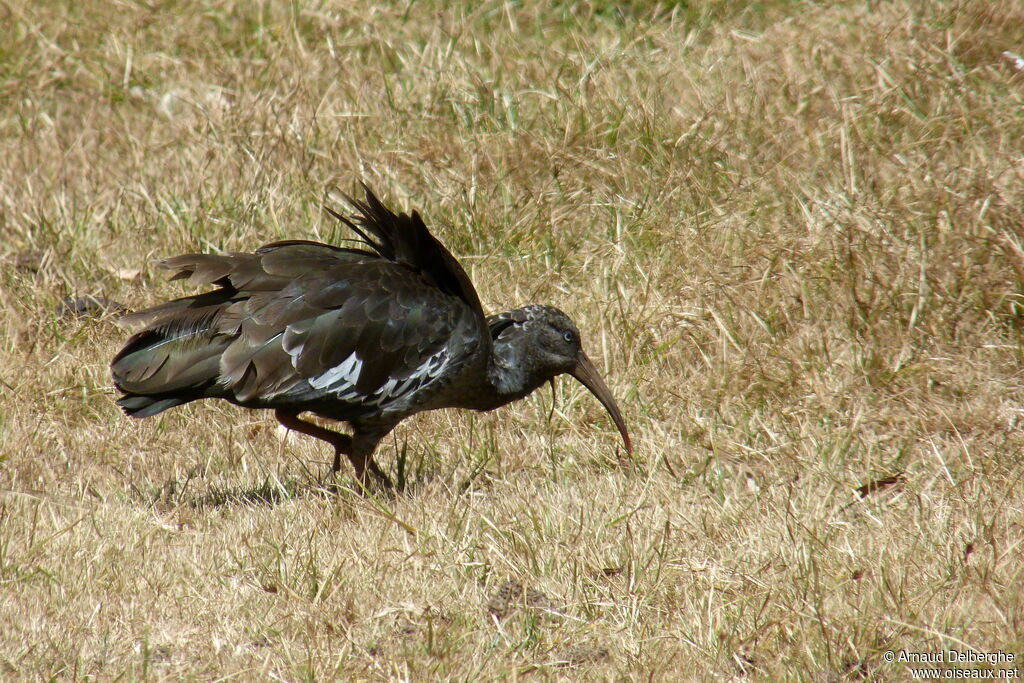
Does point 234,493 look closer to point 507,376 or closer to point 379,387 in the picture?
point 379,387

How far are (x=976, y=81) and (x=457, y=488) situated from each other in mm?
4588

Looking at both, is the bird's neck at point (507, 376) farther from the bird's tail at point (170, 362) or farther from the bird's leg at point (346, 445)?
the bird's tail at point (170, 362)

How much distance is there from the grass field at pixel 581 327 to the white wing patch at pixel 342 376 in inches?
17.5

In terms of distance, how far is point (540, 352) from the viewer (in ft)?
19.4

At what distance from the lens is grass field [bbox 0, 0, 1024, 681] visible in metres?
4.22

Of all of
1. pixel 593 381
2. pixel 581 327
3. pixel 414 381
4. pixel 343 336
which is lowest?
pixel 581 327

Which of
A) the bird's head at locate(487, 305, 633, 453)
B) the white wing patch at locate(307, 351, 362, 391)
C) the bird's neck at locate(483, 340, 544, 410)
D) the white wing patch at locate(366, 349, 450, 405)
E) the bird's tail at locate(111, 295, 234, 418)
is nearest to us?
the bird's tail at locate(111, 295, 234, 418)

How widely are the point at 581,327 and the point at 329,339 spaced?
1.89 m

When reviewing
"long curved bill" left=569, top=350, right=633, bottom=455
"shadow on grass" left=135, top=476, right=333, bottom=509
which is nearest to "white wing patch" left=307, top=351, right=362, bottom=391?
"shadow on grass" left=135, top=476, right=333, bottom=509

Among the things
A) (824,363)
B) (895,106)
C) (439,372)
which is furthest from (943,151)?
(439,372)

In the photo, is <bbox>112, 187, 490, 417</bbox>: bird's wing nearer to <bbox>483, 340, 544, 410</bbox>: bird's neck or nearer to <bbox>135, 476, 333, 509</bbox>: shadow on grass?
<bbox>483, 340, 544, 410</bbox>: bird's neck

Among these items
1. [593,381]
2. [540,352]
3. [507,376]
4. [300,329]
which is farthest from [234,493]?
[593,381]

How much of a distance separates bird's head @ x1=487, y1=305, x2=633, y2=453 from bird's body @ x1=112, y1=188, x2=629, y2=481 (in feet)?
0.34

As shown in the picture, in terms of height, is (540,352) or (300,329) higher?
(300,329)
